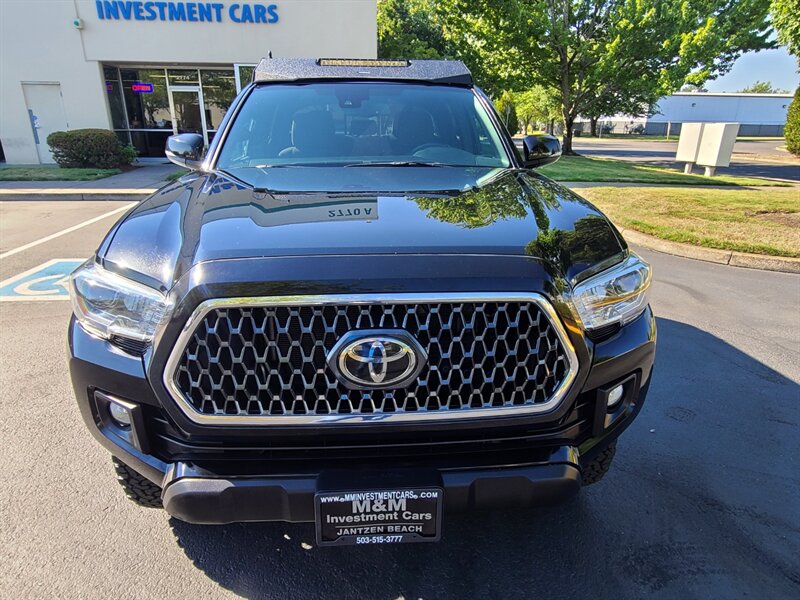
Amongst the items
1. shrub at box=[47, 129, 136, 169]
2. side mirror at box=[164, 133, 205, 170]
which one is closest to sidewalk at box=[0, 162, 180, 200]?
shrub at box=[47, 129, 136, 169]

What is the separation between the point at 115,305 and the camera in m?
1.76

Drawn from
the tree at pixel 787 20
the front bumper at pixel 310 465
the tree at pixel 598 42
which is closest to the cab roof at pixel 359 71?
the front bumper at pixel 310 465

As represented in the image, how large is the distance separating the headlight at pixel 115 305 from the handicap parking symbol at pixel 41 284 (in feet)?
12.9

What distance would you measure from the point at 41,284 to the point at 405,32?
90.4 feet

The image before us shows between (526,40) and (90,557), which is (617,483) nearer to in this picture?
(90,557)

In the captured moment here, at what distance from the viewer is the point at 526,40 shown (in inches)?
782

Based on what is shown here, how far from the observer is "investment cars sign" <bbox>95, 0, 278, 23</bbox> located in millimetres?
16625

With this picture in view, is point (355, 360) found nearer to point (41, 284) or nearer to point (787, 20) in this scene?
point (41, 284)

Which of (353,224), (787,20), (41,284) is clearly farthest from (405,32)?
(353,224)

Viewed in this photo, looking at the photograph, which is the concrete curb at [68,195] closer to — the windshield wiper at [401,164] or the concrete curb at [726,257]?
the concrete curb at [726,257]

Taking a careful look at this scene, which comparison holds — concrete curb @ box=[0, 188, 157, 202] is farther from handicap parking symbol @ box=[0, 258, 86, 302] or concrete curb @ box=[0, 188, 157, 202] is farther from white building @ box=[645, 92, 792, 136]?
white building @ box=[645, 92, 792, 136]

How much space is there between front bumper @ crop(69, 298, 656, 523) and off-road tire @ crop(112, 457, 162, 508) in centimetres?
18

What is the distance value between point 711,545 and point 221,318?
2256mm

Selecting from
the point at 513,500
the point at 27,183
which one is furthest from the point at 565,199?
the point at 27,183
